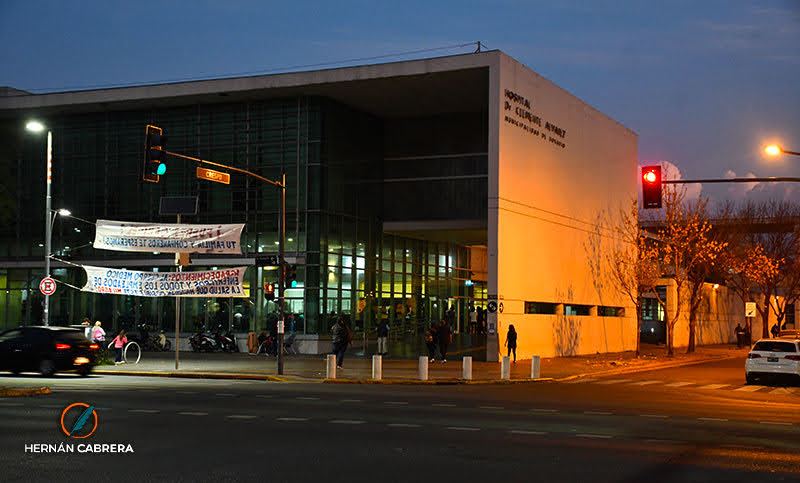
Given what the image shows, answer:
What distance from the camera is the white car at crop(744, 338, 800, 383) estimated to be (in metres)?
28.7

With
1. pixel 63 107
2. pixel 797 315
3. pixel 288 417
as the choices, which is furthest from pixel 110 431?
pixel 797 315

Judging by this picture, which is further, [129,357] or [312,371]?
Result: [129,357]

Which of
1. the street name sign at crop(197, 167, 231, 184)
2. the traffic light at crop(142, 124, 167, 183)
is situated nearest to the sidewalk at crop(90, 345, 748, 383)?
the street name sign at crop(197, 167, 231, 184)

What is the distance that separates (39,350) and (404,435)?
53.6 feet

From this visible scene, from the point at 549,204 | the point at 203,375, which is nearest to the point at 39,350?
the point at 203,375

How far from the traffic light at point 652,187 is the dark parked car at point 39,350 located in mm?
17395

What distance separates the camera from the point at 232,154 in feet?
150

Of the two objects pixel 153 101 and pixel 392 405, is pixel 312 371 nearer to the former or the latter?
pixel 392 405

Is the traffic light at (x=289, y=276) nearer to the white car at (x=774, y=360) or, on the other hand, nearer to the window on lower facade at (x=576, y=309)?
the white car at (x=774, y=360)

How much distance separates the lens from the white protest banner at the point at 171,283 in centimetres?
3231

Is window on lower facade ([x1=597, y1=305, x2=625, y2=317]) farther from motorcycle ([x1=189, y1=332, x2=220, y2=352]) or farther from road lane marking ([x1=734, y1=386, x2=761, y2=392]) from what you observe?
road lane marking ([x1=734, y1=386, x2=761, y2=392])

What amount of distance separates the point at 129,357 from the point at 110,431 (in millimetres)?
26068

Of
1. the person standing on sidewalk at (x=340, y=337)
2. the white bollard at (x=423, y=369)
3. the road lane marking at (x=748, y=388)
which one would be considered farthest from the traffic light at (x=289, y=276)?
the road lane marking at (x=748, y=388)

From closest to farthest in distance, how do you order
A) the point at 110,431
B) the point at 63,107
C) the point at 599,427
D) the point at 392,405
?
the point at 110,431
the point at 599,427
the point at 392,405
the point at 63,107
